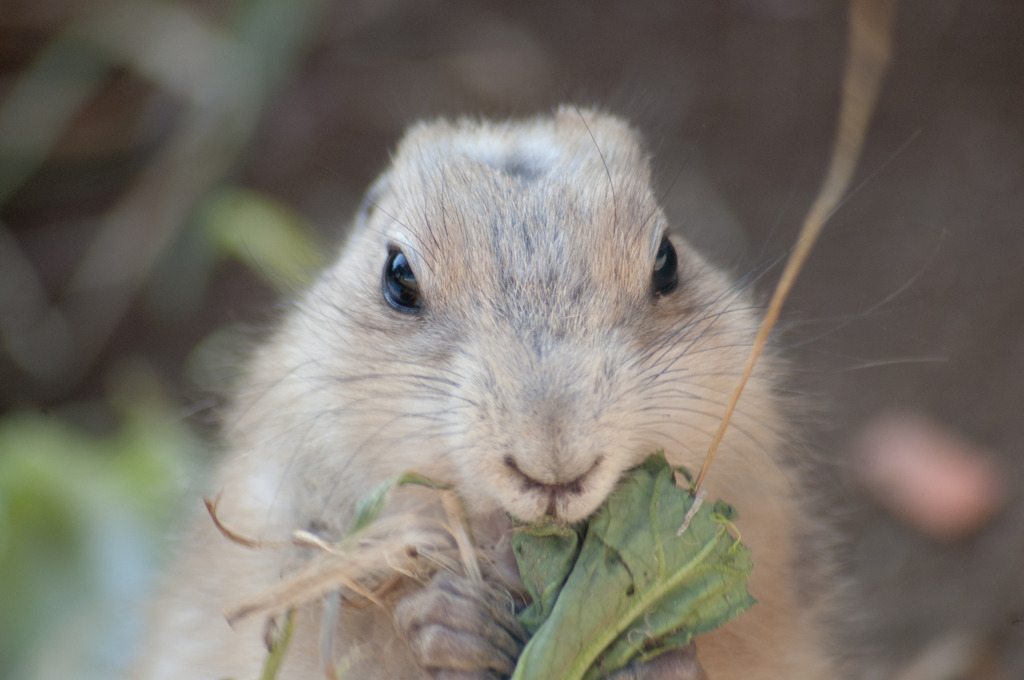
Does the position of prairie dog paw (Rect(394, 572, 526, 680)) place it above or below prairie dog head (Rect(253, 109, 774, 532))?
below

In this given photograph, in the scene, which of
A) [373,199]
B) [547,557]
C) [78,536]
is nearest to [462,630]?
[547,557]

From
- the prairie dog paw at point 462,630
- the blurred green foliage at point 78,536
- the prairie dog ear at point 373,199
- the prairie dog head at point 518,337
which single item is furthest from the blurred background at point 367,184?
the prairie dog paw at point 462,630

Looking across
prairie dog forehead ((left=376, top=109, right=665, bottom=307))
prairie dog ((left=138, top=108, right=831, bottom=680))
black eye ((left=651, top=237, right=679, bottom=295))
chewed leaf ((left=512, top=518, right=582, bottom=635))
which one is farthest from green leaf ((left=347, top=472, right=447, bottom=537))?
black eye ((left=651, top=237, right=679, bottom=295))

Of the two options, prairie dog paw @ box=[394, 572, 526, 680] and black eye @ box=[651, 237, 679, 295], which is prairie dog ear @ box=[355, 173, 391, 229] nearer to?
black eye @ box=[651, 237, 679, 295]

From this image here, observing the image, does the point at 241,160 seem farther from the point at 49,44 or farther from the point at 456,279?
the point at 456,279

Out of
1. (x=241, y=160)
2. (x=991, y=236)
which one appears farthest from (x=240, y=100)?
(x=991, y=236)

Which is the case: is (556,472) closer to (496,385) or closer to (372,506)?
(496,385)

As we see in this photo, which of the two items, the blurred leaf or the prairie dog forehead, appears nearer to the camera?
the prairie dog forehead
